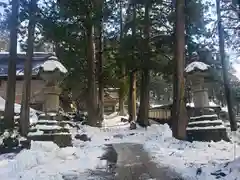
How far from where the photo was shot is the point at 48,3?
17578 millimetres

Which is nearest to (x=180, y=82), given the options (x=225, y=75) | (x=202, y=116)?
(x=202, y=116)

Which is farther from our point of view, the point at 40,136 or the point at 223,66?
the point at 223,66

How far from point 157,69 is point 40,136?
12.3 metres

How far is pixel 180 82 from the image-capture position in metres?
14.4

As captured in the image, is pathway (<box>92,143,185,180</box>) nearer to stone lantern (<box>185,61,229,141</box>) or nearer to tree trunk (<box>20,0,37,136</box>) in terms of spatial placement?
stone lantern (<box>185,61,229,141</box>)

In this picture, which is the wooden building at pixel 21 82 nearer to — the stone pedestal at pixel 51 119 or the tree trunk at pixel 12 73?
the tree trunk at pixel 12 73

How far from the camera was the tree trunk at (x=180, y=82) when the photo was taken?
45.6 ft

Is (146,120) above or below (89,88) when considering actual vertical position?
below

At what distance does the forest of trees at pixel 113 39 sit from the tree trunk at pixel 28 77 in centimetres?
4

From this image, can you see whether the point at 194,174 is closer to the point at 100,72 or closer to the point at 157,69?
the point at 157,69

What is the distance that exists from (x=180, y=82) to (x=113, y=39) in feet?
45.3

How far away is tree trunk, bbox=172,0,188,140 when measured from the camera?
1391 cm

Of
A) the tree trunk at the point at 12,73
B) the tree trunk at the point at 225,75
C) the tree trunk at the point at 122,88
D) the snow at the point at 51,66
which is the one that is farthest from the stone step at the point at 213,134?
the tree trunk at the point at 122,88

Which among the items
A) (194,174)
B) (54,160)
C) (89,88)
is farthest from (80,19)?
Result: (194,174)
